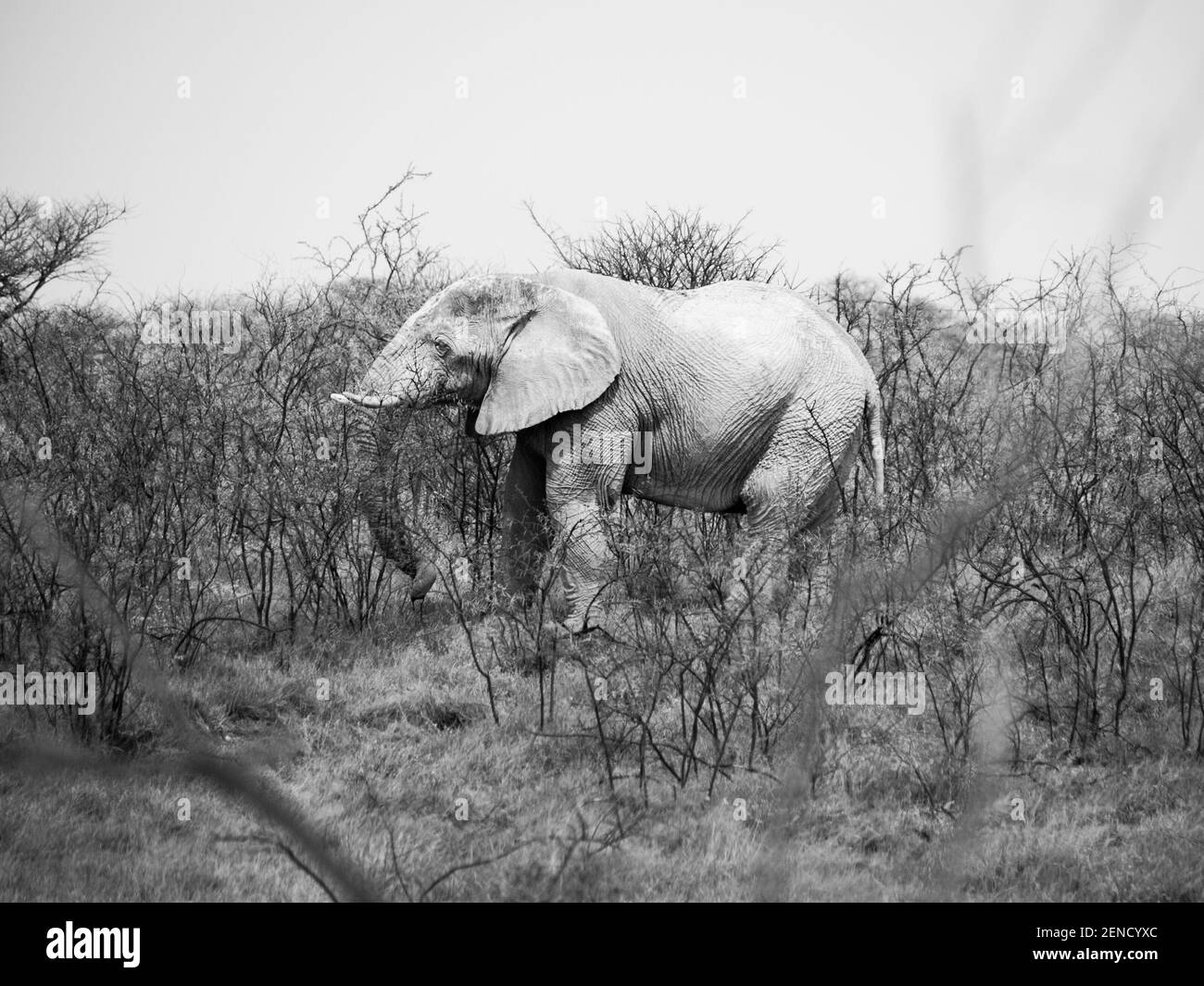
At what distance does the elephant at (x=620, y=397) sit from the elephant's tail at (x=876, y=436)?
29 millimetres

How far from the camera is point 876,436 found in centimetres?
1016

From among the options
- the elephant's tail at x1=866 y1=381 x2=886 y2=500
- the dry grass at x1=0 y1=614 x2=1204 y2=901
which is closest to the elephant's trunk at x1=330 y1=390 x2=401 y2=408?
the dry grass at x1=0 y1=614 x2=1204 y2=901

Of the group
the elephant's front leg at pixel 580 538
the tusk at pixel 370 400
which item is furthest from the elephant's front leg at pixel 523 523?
the tusk at pixel 370 400

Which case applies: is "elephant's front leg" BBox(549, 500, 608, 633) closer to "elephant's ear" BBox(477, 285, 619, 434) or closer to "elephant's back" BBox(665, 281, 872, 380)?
"elephant's ear" BBox(477, 285, 619, 434)

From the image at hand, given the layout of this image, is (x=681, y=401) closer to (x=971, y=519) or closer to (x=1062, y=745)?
(x=1062, y=745)

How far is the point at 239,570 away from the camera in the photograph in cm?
1085

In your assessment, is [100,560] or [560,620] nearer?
A: [100,560]

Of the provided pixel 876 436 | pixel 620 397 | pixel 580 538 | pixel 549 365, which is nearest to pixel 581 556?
pixel 580 538

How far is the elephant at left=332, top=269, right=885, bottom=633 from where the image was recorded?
30.5ft

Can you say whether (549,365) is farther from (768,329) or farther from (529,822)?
(529,822)

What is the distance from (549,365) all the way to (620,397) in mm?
588

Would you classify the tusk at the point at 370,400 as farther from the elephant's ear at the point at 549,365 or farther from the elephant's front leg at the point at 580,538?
the elephant's front leg at the point at 580,538

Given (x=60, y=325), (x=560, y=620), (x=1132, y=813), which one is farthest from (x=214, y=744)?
(x=60, y=325)
